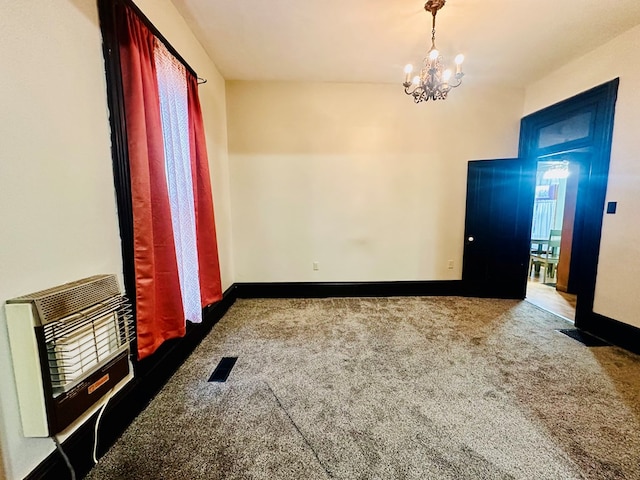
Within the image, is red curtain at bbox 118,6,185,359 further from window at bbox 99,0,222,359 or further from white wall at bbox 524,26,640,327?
white wall at bbox 524,26,640,327

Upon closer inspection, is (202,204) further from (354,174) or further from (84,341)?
(354,174)

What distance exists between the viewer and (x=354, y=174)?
3.70m

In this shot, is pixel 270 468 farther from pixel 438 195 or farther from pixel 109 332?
pixel 438 195

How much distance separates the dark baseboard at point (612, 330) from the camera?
7.91 feet

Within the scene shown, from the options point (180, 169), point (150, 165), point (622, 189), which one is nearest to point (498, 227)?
point (622, 189)

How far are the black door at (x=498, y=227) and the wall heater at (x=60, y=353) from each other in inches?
160

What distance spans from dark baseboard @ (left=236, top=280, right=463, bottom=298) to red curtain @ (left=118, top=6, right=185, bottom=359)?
1.94 metres

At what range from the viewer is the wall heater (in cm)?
101

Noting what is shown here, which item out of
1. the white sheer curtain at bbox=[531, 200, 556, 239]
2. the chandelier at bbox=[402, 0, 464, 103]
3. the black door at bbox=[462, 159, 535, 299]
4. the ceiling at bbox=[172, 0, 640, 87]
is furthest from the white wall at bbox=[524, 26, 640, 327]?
the white sheer curtain at bbox=[531, 200, 556, 239]

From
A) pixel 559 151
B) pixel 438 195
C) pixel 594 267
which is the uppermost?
pixel 559 151

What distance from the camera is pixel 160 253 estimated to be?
181 centimetres

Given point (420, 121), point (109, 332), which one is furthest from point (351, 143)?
point (109, 332)

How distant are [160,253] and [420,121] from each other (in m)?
3.54

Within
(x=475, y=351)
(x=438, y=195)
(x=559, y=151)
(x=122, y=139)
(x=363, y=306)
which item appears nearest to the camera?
(x=122, y=139)
